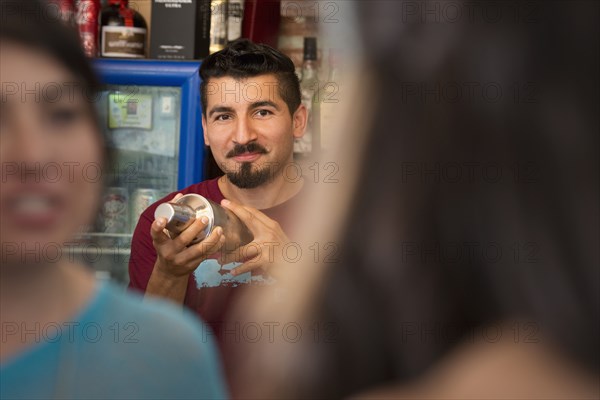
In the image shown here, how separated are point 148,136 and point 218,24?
29cm

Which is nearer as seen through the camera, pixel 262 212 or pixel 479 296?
pixel 479 296

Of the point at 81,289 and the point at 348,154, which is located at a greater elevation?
the point at 348,154

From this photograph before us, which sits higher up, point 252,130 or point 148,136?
point 252,130

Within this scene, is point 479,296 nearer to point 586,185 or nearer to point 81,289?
point 586,185

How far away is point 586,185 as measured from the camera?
276 millimetres

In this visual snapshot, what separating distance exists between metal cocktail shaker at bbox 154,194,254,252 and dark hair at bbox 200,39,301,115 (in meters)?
0.26

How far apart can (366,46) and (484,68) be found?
0.13 feet

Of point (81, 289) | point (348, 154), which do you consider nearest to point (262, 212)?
point (81, 289)

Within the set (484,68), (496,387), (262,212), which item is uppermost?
(484,68)

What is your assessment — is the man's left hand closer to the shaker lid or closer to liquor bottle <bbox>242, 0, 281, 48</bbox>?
the shaker lid

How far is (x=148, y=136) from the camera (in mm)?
1812

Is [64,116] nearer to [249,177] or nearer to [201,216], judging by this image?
[201,216]

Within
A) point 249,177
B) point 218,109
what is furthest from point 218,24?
point 249,177

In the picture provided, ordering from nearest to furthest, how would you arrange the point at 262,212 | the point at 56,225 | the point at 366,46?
the point at 366,46, the point at 56,225, the point at 262,212
